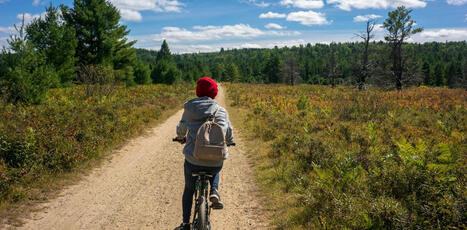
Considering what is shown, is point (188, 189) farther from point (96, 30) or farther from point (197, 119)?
point (96, 30)

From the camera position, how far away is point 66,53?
24250 millimetres

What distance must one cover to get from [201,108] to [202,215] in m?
1.27

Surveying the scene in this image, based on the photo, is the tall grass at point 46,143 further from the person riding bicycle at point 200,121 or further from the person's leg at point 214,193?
the person's leg at point 214,193

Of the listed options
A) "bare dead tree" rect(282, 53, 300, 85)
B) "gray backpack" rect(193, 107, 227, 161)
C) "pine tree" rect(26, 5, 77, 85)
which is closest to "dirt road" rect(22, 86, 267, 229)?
"gray backpack" rect(193, 107, 227, 161)

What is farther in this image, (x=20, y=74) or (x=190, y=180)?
(x=20, y=74)

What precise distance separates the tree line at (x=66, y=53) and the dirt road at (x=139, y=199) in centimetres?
730

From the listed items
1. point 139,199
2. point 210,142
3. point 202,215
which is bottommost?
point 139,199

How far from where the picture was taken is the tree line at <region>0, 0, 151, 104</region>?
451 inches

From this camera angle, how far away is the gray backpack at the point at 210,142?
2857 millimetres

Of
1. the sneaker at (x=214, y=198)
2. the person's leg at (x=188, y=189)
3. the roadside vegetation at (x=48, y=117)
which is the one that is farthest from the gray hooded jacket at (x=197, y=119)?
the roadside vegetation at (x=48, y=117)

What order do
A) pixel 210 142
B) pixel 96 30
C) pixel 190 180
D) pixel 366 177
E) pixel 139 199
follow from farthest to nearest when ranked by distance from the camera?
pixel 96 30, pixel 139 199, pixel 366 177, pixel 190 180, pixel 210 142

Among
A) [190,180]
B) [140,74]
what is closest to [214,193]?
[190,180]

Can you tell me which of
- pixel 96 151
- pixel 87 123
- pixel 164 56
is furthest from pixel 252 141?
pixel 164 56

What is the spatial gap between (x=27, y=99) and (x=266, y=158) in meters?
11.2
